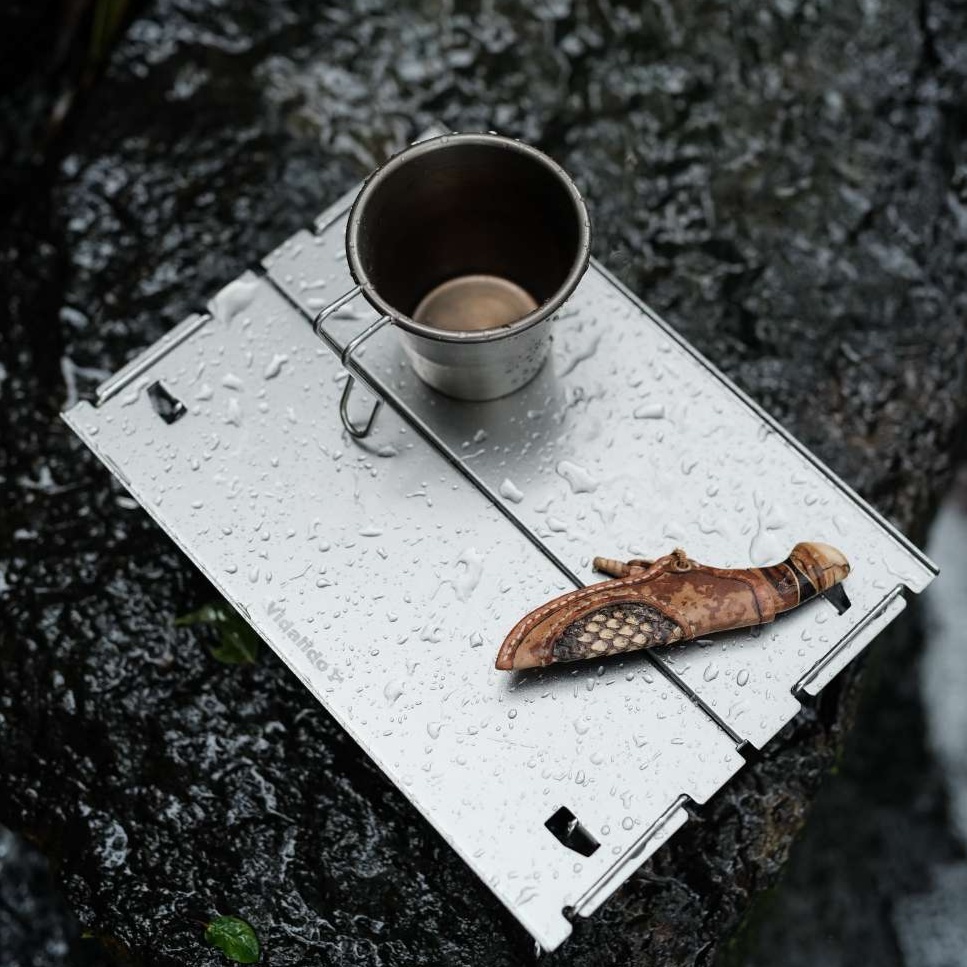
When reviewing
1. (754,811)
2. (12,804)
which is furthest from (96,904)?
(754,811)

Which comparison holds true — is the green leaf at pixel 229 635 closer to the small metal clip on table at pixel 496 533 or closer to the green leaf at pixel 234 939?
the small metal clip on table at pixel 496 533

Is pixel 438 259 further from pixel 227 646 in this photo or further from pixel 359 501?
pixel 227 646

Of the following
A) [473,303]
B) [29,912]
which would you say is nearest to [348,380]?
[473,303]

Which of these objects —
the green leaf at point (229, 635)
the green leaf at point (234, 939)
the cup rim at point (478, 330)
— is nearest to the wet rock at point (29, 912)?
the green leaf at point (234, 939)

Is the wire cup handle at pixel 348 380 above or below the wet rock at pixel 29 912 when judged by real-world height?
above

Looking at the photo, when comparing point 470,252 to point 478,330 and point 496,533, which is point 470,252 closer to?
point 478,330

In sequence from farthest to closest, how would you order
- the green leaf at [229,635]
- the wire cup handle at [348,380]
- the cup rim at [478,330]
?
the green leaf at [229,635]
the wire cup handle at [348,380]
the cup rim at [478,330]

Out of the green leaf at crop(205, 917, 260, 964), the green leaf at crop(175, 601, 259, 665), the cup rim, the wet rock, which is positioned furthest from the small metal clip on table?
the wet rock
